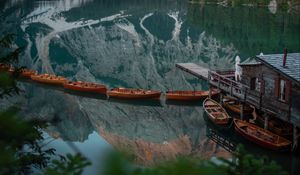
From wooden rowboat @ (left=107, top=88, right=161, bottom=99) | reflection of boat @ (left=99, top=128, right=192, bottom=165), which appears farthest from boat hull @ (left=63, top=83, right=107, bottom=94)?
reflection of boat @ (left=99, top=128, right=192, bottom=165)

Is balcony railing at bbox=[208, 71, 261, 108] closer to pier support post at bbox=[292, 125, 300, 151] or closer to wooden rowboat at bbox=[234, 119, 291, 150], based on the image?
wooden rowboat at bbox=[234, 119, 291, 150]

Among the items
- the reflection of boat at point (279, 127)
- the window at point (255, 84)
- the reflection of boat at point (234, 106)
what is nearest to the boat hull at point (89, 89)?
the reflection of boat at point (234, 106)

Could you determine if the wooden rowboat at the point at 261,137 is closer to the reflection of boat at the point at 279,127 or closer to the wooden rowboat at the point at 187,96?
the reflection of boat at the point at 279,127

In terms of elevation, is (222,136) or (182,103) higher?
(182,103)

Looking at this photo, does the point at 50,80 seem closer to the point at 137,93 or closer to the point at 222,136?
the point at 137,93

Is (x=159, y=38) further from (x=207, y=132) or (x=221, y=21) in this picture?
(x=207, y=132)

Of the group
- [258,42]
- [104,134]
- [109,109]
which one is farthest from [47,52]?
[104,134]

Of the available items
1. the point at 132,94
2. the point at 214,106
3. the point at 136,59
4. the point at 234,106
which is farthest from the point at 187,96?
the point at 136,59
